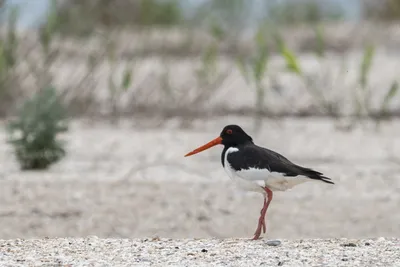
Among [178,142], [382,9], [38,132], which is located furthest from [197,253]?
[382,9]

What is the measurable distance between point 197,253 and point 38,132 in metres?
4.72

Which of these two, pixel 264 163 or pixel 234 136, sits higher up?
pixel 234 136

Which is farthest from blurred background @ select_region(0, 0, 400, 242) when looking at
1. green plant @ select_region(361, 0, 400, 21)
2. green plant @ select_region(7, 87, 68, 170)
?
green plant @ select_region(361, 0, 400, 21)

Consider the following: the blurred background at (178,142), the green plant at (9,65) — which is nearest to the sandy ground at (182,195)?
the blurred background at (178,142)

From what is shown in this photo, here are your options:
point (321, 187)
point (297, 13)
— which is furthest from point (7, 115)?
point (297, 13)

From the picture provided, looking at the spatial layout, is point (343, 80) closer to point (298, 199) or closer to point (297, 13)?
point (297, 13)

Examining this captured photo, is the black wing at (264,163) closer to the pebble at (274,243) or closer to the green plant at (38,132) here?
the pebble at (274,243)

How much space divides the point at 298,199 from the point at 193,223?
117 centimetres

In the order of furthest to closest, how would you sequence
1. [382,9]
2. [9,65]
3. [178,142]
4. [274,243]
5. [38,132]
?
[382,9] < [178,142] < [9,65] < [38,132] < [274,243]

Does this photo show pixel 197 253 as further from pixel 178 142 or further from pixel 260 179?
pixel 178 142

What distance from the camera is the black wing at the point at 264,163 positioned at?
15.5 feet

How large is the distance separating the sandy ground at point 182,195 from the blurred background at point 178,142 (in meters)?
0.01

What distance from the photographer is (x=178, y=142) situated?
1131cm

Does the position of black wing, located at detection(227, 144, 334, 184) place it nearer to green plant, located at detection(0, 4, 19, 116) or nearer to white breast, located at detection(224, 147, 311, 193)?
white breast, located at detection(224, 147, 311, 193)
